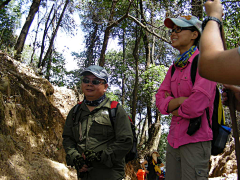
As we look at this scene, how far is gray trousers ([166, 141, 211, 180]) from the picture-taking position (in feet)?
7.29

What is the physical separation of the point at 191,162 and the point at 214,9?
1379mm

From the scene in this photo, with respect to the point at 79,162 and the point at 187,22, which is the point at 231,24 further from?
the point at 79,162

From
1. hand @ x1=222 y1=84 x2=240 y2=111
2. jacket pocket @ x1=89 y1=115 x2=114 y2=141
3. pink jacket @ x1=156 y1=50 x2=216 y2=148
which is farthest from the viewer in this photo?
jacket pocket @ x1=89 y1=115 x2=114 y2=141

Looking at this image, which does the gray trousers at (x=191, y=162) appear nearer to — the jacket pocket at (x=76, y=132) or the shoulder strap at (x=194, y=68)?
the shoulder strap at (x=194, y=68)

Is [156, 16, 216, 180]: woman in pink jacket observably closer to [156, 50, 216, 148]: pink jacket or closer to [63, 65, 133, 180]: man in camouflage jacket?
[156, 50, 216, 148]: pink jacket

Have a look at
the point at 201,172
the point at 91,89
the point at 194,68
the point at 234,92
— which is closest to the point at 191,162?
the point at 201,172

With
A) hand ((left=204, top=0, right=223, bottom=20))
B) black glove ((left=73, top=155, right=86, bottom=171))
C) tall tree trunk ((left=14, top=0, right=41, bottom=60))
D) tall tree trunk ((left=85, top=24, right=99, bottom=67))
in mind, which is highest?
tall tree trunk ((left=85, top=24, right=99, bottom=67))

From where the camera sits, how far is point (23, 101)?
6.63 m

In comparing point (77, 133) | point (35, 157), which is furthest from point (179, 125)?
point (35, 157)

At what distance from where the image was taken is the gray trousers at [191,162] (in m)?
2.22

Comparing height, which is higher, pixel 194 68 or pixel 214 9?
pixel 214 9

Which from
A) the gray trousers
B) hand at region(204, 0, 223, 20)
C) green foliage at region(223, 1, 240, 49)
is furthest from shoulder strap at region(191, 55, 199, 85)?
green foliage at region(223, 1, 240, 49)

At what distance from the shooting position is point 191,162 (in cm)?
225

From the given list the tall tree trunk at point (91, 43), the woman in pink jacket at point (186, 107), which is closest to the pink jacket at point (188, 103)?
the woman in pink jacket at point (186, 107)
